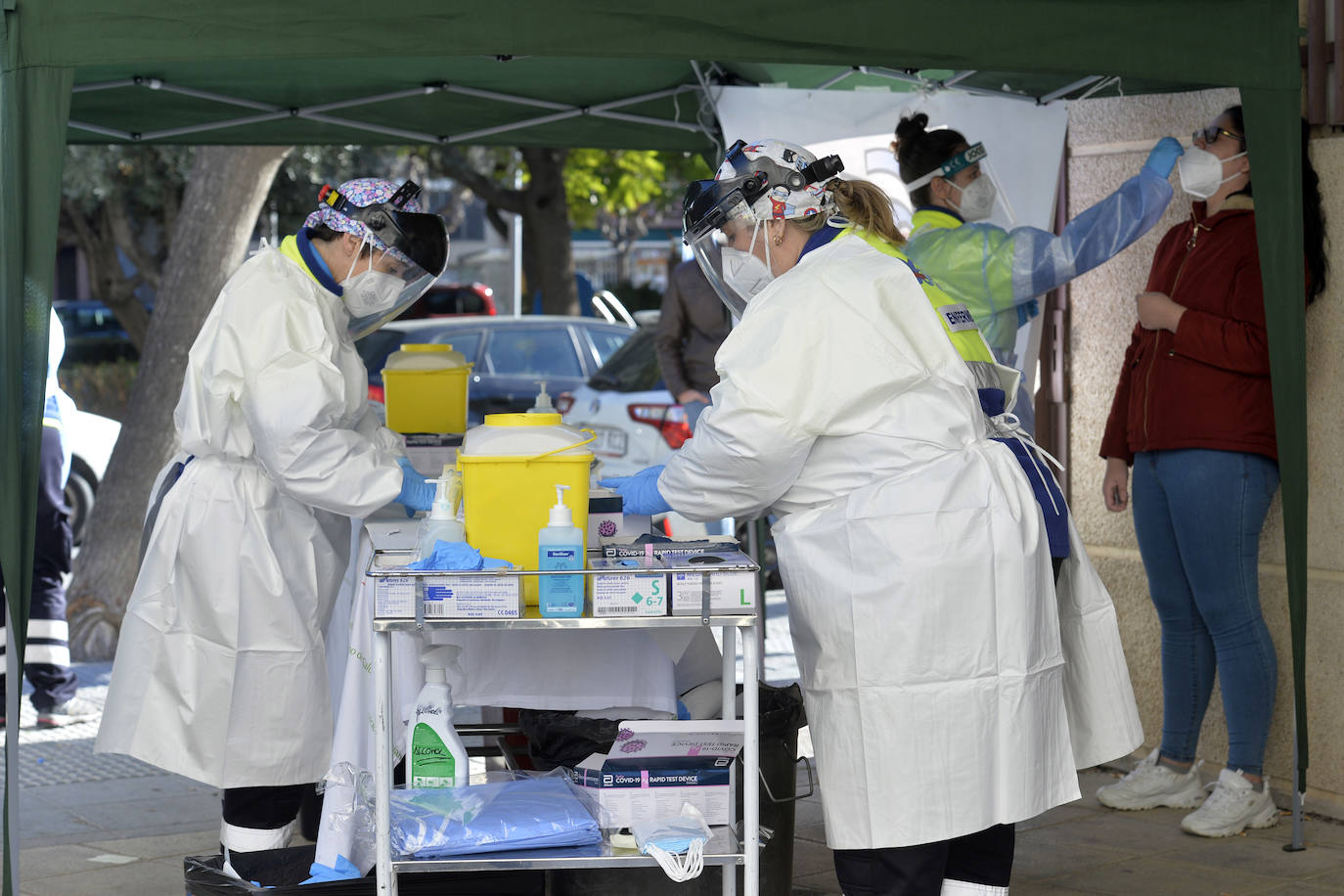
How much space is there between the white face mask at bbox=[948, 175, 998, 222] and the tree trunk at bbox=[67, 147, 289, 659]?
14.6ft

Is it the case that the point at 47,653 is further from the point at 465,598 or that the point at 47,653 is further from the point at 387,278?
the point at 465,598

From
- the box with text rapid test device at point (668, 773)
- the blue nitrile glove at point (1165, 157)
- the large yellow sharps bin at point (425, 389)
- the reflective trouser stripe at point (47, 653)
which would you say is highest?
the blue nitrile glove at point (1165, 157)

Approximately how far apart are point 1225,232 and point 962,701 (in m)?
2.22

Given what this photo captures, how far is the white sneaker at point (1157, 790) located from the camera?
4.78 m

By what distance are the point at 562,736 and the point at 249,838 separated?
0.90 m

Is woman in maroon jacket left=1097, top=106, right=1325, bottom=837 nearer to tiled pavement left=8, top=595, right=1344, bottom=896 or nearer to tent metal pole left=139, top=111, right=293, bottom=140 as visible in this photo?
tiled pavement left=8, top=595, right=1344, bottom=896

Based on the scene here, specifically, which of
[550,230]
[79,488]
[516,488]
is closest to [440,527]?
[516,488]

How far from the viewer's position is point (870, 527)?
2.88 metres

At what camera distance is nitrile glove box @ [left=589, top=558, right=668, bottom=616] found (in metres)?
2.80

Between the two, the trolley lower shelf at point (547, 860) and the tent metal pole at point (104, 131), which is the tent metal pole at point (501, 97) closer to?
the tent metal pole at point (104, 131)

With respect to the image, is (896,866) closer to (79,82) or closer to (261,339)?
(261,339)

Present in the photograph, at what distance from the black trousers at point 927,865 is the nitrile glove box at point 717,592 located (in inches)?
23.3

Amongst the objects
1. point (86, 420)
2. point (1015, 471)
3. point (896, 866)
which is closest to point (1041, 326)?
point (1015, 471)

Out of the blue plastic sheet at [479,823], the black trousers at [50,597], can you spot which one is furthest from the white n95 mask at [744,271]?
the black trousers at [50,597]
